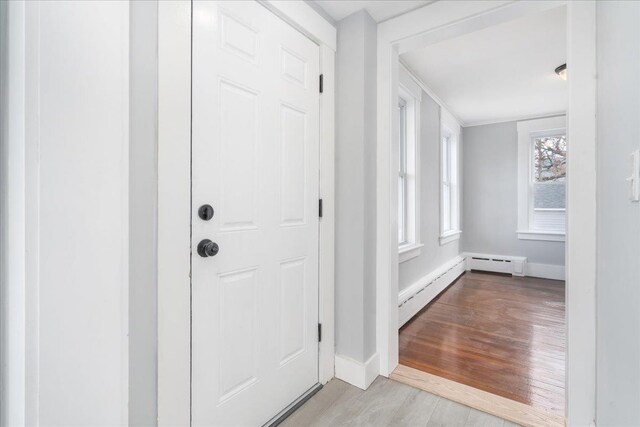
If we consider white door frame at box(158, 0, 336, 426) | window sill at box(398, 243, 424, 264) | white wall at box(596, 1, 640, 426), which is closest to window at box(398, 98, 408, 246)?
window sill at box(398, 243, 424, 264)

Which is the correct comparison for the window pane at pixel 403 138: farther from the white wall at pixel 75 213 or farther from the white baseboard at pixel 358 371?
the white wall at pixel 75 213

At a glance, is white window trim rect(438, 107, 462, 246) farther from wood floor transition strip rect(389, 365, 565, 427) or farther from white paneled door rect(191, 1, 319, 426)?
white paneled door rect(191, 1, 319, 426)

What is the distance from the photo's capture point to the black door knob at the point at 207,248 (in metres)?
1.19

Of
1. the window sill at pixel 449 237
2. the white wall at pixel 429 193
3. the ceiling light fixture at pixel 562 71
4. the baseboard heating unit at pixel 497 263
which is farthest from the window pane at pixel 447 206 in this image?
the ceiling light fixture at pixel 562 71

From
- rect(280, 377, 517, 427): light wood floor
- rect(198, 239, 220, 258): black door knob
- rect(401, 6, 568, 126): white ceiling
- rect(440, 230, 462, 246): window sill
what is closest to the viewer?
rect(198, 239, 220, 258): black door knob

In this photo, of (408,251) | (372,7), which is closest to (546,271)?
(408,251)

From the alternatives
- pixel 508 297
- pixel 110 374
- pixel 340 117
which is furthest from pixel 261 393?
pixel 508 297

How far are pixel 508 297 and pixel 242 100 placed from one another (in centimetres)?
374

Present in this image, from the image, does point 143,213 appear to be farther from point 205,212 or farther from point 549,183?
point 549,183

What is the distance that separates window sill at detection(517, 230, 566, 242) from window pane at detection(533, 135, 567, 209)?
399 mm

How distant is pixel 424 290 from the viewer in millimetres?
3248

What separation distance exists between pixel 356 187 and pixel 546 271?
14.0ft

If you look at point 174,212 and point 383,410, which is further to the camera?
point 383,410

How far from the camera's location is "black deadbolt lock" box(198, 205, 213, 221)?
46.7 inches
